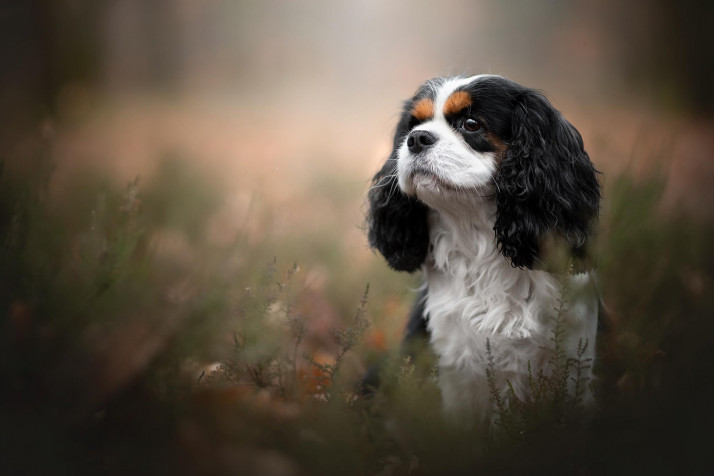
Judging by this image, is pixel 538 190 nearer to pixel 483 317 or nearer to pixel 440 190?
pixel 440 190

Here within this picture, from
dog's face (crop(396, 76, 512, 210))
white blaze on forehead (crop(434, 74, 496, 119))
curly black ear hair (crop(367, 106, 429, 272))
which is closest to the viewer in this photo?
dog's face (crop(396, 76, 512, 210))

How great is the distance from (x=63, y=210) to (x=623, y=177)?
6.30 ft

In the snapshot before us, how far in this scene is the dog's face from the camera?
192 cm

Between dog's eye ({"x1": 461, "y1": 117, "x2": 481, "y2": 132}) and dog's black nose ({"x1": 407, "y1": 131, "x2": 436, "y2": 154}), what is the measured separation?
125 millimetres

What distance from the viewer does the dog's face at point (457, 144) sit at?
1920mm

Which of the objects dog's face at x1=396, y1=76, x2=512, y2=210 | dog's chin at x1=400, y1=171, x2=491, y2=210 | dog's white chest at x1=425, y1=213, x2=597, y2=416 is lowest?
dog's white chest at x1=425, y1=213, x2=597, y2=416

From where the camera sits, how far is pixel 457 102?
1984mm

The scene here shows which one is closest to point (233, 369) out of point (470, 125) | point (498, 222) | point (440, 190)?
point (440, 190)

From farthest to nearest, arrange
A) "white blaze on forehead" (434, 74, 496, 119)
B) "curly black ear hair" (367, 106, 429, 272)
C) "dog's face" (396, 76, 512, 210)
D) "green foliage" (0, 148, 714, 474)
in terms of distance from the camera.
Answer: "curly black ear hair" (367, 106, 429, 272), "white blaze on forehead" (434, 74, 496, 119), "dog's face" (396, 76, 512, 210), "green foliage" (0, 148, 714, 474)

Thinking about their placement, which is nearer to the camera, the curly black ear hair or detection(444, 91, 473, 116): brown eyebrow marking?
detection(444, 91, 473, 116): brown eyebrow marking

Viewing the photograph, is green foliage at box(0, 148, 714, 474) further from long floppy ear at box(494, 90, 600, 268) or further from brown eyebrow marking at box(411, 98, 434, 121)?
brown eyebrow marking at box(411, 98, 434, 121)

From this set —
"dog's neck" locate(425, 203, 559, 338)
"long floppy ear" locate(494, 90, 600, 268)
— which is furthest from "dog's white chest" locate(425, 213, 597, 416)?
"long floppy ear" locate(494, 90, 600, 268)

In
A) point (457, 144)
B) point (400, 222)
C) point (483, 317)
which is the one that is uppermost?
point (457, 144)

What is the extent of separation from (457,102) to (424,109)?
141 mm
